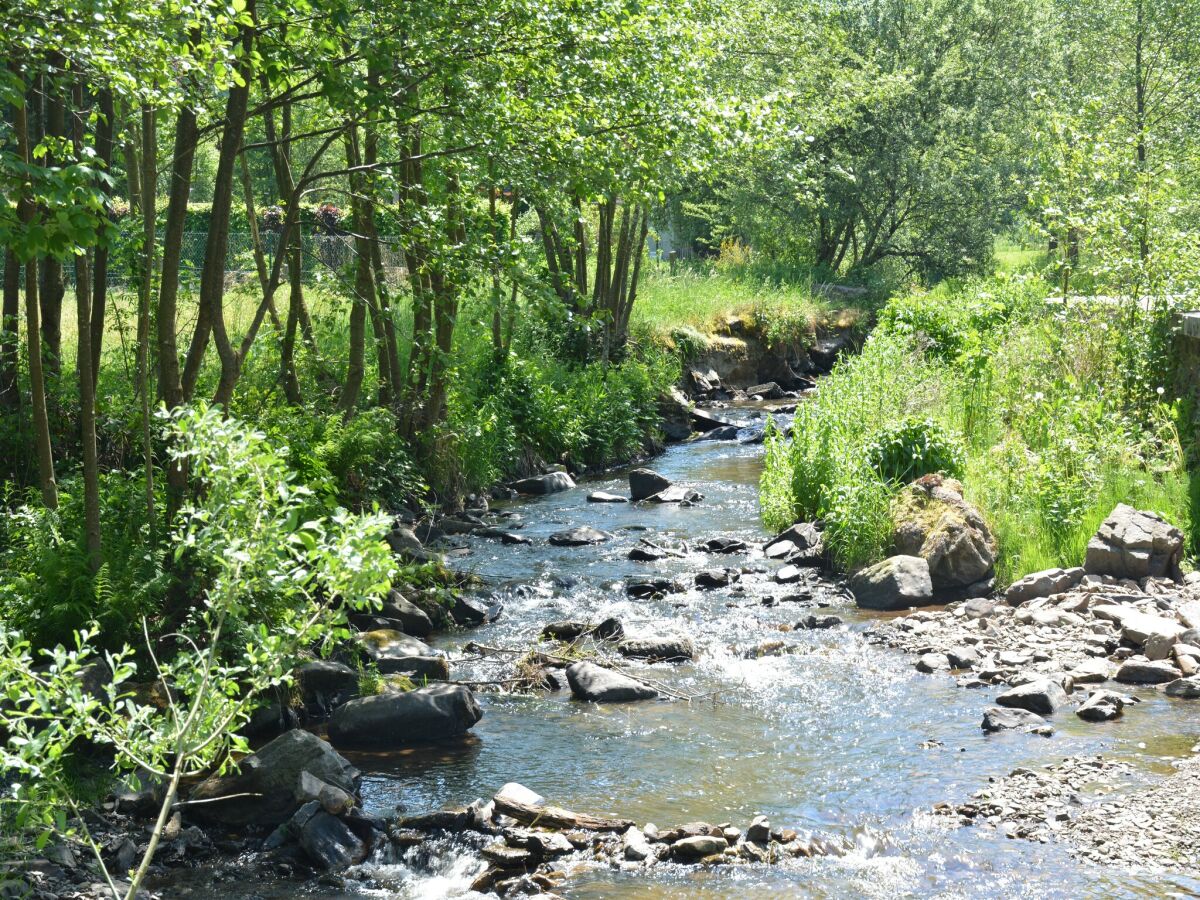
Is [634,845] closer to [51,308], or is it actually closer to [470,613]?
[470,613]

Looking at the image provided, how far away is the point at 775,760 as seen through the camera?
315 inches

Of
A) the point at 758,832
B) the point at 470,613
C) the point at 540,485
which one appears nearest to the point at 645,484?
the point at 540,485

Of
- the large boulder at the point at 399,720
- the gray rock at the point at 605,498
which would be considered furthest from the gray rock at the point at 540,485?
the large boulder at the point at 399,720

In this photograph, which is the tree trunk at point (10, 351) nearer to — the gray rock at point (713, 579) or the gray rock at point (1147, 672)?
the gray rock at point (713, 579)

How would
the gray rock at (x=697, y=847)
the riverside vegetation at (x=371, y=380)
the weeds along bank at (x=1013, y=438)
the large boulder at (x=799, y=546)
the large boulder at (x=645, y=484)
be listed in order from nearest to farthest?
the riverside vegetation at (x=371, y=380) < the gray rock at (x=697, y=847) < the weeds along bank at (x=1013, y=438) < the large boulder at (x=799, y=546) < the large boulder at (x=645, y=484)

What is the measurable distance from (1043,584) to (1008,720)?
2.89 metres

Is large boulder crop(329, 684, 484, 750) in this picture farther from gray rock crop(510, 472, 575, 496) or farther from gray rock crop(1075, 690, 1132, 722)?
gray rock crop(510, 472, 575, 496)

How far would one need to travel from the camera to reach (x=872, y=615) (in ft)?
36.9

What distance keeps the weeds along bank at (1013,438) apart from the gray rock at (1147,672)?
Answer: 2436 millimetres

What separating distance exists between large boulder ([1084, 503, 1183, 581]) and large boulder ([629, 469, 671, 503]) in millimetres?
7205

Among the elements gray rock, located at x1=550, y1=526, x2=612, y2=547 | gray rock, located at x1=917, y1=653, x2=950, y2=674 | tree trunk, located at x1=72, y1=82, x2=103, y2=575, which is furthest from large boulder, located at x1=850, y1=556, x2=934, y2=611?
tree trunk, located at x1=72, y1=82, x2=103, y2=575

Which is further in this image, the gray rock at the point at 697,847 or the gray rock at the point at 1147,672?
the gray rock at the point at 1147,672

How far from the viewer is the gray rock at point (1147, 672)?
8.85 m

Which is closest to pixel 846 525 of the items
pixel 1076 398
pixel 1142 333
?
pixel 1076 398
